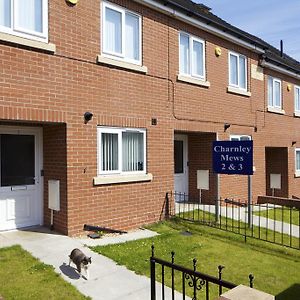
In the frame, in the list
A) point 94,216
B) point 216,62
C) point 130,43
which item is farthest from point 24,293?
point 216,62

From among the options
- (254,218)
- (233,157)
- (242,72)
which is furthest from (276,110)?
(233,157)

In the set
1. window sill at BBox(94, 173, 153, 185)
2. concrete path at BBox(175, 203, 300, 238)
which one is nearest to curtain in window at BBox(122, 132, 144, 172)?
window sill at BBox(94, 173, 153, 185)

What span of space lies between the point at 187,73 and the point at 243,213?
15.4 ft

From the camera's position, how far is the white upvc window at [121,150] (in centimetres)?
856

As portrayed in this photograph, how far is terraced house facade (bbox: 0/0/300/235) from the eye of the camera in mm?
7340

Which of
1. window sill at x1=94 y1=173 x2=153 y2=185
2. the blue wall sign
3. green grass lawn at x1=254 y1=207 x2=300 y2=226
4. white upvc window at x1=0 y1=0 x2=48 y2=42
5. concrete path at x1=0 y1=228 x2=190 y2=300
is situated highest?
white upvc window at x1=0 y1=0 x2=48 y2=42

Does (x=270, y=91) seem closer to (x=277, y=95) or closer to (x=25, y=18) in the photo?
(x=277, y=95)

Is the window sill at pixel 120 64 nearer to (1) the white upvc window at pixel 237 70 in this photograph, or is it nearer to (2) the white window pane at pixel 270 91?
(1) the white upvc window at pixel 237 70

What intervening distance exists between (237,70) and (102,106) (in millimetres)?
6780

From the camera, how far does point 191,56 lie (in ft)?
36.6

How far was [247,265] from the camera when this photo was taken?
6.68m

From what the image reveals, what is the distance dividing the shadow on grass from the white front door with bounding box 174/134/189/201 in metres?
6.61

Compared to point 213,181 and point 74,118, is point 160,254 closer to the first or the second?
point 74,118

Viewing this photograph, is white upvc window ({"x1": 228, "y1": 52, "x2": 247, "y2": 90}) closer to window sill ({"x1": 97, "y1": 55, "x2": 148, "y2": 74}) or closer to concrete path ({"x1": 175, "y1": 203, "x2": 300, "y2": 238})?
concrete path ({"x1": 175, "y1": 203, "x2": 300, "y2": 238})
